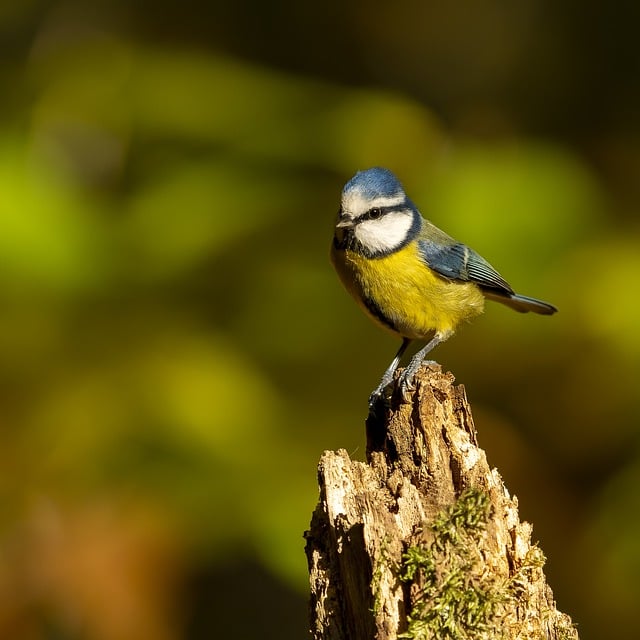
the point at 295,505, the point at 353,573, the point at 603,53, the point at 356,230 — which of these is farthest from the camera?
the point at 603,53

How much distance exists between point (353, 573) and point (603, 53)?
3.60 m

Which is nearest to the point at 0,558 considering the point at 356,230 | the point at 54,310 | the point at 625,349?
the point at 54,310

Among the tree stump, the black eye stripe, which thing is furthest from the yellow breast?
the tree stump

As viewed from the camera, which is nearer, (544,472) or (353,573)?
(353,573)

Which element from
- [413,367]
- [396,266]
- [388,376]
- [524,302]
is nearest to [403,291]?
[396,266]

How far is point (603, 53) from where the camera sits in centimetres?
489

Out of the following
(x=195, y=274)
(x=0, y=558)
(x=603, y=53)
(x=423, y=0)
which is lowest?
(x=0, y=558)

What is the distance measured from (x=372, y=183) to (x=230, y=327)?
1.04m

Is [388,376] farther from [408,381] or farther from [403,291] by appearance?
[408,381]

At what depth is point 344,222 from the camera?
338 centimetres

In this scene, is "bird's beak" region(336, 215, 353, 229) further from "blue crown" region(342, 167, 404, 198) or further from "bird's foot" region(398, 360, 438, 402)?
"bird's foot" region(398, 360, 438, 402)

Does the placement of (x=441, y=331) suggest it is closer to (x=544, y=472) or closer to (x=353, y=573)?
(x=544, y=472)

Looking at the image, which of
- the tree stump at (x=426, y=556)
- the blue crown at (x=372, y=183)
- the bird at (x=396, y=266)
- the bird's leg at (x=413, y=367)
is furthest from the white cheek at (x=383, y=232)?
the tree stump at (x=426, y=556)

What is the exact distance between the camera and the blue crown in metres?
3.39
